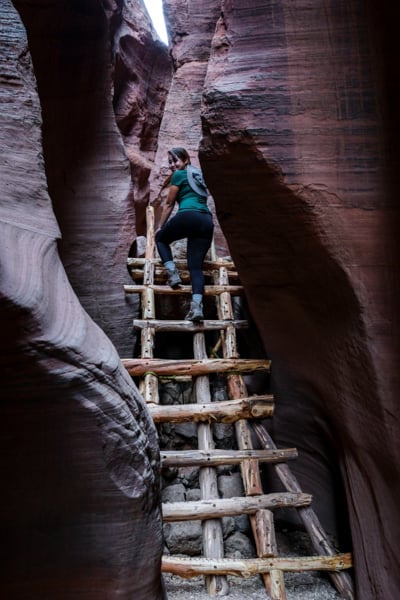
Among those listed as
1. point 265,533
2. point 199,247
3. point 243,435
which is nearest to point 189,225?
point 199,247

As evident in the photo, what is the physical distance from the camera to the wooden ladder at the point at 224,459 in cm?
223

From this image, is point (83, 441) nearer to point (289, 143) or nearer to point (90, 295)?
point (289, 143)

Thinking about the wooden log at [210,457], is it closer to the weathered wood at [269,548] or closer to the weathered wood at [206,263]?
the weathered wood at [269,548]

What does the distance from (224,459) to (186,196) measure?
2051mm

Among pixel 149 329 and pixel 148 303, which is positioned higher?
pixel 148 303

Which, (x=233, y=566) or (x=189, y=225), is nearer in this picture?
(x=233, y=566)

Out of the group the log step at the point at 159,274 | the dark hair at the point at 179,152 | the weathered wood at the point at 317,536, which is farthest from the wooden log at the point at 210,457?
the dark hair at the point at 179,152

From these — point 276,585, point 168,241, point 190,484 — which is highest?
point 168,241

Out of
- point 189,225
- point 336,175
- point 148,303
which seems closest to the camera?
point 336,175

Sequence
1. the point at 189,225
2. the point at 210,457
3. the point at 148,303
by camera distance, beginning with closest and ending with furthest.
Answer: the point at 210,457 < the point at 148,303 < the point at 189,225

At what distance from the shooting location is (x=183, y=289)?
147 inches

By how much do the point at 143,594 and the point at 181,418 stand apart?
1341 millimetres

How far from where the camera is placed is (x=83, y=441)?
1312 mm

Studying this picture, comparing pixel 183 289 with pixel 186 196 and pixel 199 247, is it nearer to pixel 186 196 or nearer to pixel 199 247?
pixel 199 247
